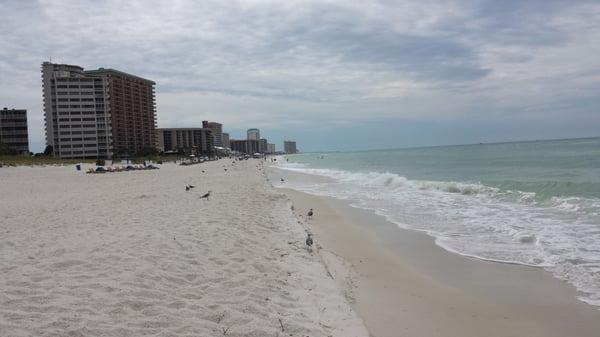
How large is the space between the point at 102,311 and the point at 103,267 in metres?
1.50

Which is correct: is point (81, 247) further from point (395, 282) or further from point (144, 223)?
point (395, 282)

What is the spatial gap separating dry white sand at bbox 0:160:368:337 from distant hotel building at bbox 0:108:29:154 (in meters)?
108

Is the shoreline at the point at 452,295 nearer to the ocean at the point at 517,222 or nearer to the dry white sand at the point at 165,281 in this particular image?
the ocean at the point at 517,222

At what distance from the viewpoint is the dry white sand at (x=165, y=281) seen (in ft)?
12.5

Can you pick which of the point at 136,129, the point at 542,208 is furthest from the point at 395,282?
Answer: the point at 136,129

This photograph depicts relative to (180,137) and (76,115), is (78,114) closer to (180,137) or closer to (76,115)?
(76,115)

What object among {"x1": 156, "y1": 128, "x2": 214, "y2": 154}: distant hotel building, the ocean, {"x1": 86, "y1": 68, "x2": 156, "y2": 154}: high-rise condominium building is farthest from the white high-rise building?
the ocean

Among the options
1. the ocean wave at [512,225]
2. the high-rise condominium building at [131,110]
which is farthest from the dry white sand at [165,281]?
the high-rise condominium building at [131,110]

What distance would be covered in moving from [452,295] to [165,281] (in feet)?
12.4

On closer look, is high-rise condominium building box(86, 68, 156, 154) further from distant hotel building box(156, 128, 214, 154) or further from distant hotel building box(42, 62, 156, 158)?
distant hotel building box(156, 128, 214, 154)

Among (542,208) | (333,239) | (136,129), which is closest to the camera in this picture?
(333,239)

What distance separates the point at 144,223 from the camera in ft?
29.4

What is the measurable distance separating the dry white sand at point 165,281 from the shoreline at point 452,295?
2.01 feet

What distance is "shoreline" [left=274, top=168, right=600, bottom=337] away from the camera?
A: 187 inches
